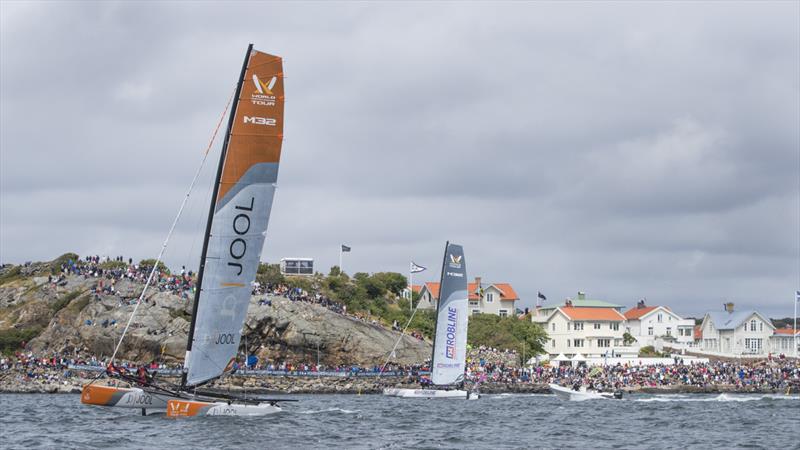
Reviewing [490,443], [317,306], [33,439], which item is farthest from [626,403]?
[33,439]

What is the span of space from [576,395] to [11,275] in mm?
53592

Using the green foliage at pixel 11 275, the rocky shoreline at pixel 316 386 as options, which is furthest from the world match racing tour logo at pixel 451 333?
the green foliage at pixel 11 275

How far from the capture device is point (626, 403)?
7094 centimetres

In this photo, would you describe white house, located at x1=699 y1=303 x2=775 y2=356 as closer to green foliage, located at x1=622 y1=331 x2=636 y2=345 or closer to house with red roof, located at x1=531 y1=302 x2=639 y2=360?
green foliage, located at x1=622 y1=331 x2=636 y2=345

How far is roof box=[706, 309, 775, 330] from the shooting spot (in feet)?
448

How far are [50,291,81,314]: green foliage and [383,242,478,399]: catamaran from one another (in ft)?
90.7

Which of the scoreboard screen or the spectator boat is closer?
the spectator boat

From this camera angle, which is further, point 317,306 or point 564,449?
point 317,306

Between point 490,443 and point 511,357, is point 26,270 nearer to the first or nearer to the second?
point 511,357

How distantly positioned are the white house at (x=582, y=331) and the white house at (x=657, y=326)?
1133 cm

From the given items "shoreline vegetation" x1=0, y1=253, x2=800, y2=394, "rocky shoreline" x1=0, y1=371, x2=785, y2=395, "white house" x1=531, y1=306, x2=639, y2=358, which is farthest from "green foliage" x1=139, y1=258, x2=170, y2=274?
"white house" x1=531, y1=306, x2=639, y2=358

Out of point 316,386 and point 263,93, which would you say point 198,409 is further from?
point 316,386

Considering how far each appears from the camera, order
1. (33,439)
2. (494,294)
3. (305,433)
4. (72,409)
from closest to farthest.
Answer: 1. (33,439)
2. (305,433)
3. (72,409)
4. (494,294)

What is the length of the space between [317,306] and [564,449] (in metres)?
51.8
